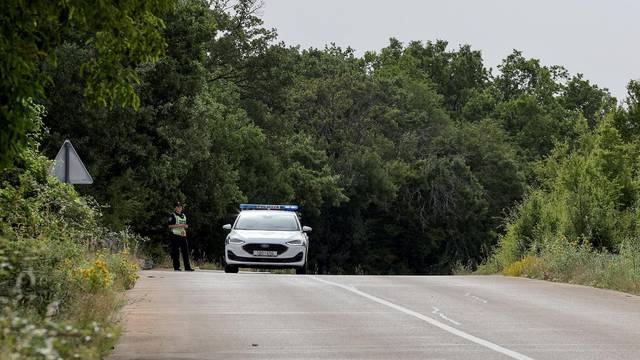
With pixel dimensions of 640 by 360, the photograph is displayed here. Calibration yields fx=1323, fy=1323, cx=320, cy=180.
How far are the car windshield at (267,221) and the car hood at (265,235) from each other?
0.38 meters

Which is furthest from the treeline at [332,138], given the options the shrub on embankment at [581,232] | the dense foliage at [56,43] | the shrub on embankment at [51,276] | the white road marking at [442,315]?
the dense foliage at [56,43]

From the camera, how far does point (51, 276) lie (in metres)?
14.0

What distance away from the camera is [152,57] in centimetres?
1267

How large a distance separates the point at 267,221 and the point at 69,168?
27.2ft

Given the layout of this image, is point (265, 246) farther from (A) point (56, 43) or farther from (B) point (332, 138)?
(B) point (332, 138)

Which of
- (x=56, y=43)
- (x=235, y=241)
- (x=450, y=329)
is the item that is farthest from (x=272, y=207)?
(x=56, y=43)

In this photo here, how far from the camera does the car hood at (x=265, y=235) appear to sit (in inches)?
1210

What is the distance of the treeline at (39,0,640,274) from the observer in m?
42.9

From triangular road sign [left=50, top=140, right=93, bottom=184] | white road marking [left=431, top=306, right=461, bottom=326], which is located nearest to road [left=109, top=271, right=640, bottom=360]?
white road marking [left=431, top=306, right=461, bottom=326]

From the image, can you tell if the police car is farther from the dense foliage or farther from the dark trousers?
the dense foliage

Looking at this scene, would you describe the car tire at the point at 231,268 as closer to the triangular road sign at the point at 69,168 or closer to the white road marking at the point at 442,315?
the triangular road sign at the point at 69,168

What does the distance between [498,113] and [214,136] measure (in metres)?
44.2

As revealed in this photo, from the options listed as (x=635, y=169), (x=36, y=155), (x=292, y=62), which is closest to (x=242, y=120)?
(x=292, y=62)

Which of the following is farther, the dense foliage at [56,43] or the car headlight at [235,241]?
the car headlight at [235,241]
